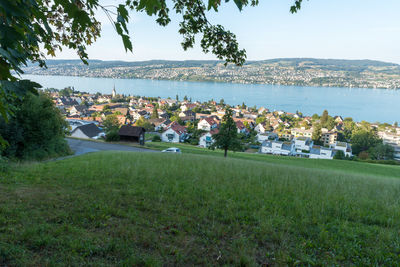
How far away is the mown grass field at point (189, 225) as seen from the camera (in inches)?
103

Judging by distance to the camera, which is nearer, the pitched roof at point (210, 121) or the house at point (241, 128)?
the house at point (241, 128)

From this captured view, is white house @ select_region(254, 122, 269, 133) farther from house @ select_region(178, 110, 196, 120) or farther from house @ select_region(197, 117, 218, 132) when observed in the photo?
house @ select_region(178, 110, 196, 120)

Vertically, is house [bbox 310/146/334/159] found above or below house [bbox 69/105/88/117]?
below

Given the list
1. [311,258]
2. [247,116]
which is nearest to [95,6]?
[311,258]

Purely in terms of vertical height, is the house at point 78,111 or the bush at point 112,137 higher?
the bush at point 112,137

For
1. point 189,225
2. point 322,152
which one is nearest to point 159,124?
point 322,152

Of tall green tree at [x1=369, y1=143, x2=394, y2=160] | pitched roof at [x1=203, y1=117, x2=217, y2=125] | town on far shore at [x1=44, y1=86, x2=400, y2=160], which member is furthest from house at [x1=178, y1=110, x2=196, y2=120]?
tall green tree at [x1=369, y1=143, x2=394, y2=160]

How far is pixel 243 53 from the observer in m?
4.96

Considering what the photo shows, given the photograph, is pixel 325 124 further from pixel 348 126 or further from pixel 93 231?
pixel 93 231

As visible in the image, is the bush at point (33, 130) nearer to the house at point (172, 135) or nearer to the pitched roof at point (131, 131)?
the pitched roof at point (131, 131)

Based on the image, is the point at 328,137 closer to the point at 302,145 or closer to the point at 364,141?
the point at 364,141

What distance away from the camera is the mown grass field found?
2.62 m

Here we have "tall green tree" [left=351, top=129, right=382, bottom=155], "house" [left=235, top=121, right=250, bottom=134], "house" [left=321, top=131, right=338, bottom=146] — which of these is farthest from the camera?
"house" [left=235, top=121, right=250, bottom=134]

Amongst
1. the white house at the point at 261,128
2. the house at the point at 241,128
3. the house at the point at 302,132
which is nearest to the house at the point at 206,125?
the house at the point at 241,128
